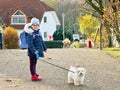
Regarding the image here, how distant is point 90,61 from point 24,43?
502 cm

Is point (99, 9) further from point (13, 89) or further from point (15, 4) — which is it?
point (15, 4)

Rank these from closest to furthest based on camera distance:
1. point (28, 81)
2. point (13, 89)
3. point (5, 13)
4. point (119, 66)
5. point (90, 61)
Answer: point (13, 89), point (28, 81), point (119, 66), point (90, 61), point (5, 13)

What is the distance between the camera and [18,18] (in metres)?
66.8

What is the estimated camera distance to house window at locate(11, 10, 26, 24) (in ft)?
217

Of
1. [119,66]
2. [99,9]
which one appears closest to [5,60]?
[119,66]

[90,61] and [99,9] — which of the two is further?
[99,9]

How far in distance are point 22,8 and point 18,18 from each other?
1.70m

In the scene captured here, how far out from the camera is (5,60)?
15.9 meters

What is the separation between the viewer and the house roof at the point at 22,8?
65750mm

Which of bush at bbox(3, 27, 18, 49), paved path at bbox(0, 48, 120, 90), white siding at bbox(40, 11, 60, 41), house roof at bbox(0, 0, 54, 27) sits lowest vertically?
paved path at bbox(0, 48, 120, 90)

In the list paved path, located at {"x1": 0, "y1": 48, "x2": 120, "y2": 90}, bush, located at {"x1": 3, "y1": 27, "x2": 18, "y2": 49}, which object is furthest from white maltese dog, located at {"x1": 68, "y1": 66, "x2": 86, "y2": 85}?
bush, located at {"x1": 3, "y1": 27, "x2": 18, "y2": 49}

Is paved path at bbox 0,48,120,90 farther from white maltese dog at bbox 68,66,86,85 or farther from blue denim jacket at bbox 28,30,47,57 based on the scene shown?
blue denim jacket at bbox 28,30,47,57

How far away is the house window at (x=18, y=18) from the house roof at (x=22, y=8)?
591 millimetres

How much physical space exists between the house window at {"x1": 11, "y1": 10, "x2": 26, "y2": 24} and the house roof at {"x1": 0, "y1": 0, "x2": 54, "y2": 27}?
0.59 metres
